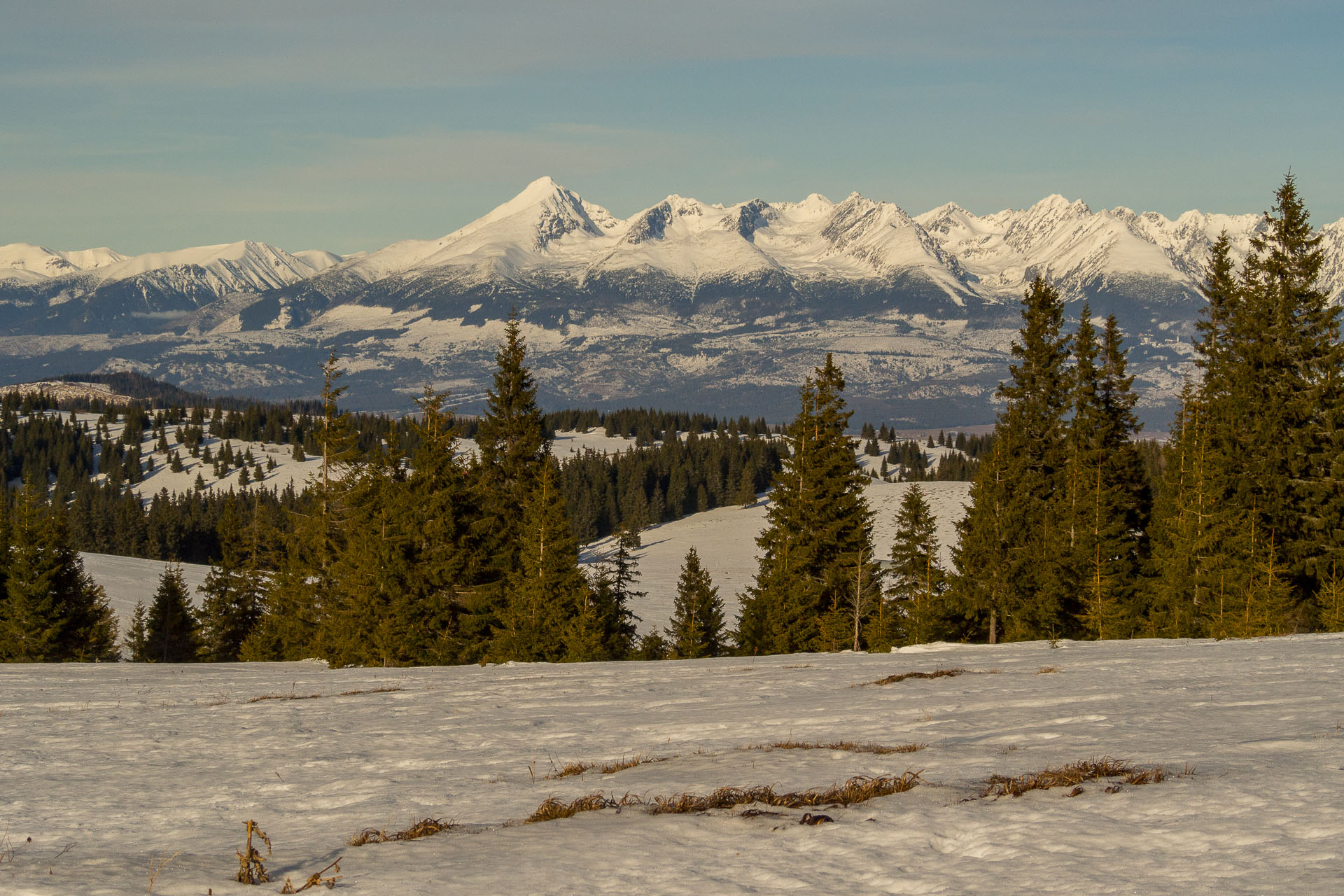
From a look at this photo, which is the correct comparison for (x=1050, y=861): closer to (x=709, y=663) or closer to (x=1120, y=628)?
(x=709, y=663)

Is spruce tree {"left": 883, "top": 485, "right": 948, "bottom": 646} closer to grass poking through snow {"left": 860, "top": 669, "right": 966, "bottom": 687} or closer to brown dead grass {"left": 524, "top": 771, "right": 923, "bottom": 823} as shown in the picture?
grass poking through snow {"left": 860, "top": 669, "right": 966, "bottom": 687}

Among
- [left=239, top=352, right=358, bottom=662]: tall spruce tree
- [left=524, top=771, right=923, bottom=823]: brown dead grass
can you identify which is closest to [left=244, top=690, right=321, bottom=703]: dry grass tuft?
[left=524, top=771, right=923, bottom=823]: brown dead grass

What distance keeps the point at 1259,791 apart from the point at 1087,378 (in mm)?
44867

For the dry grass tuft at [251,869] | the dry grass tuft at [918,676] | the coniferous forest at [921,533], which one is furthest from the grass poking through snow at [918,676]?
the coniferous forest at [921,533]

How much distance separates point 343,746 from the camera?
50.4 feet

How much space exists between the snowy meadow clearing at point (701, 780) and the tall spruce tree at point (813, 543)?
2341 centimetres

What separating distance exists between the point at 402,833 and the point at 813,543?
3963 cm

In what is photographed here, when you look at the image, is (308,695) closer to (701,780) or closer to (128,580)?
(701,780)

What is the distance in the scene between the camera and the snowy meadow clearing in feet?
28.7

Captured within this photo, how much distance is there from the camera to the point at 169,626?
67.7 metres

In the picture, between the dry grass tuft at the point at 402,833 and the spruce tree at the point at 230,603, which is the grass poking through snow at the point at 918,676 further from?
the spruce tree at the point at 230,603

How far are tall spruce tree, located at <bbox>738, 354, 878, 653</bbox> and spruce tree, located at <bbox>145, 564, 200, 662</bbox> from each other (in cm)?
3851

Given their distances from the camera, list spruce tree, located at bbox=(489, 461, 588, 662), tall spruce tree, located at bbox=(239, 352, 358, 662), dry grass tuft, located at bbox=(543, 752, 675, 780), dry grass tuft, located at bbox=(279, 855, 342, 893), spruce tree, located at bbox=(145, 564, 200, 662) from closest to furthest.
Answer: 1. dry grass tuft, located at bbox=(279, 855, 342, 893)
2. dry grass tuft, located at bbox=(543, 752, 675, 780)
3. spruce tree, located at bbox=(489, 461, 588, 662)
4. tall spruce tree, located at bbox=(239, 352, 358, 662)
5. spruce tree, located at bbox=(145, 564, 200, 662)

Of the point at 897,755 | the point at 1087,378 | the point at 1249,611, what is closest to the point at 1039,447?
the point at 1087,378
